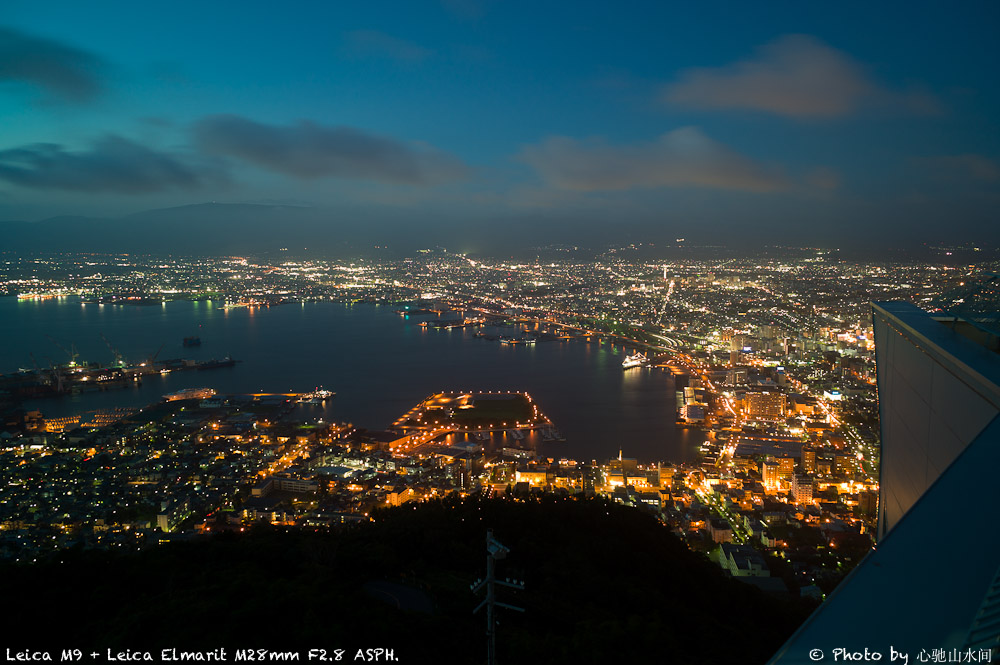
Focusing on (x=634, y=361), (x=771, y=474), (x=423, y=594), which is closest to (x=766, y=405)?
(x=771, y=474)

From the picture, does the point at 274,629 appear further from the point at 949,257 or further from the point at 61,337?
the point at 61,337

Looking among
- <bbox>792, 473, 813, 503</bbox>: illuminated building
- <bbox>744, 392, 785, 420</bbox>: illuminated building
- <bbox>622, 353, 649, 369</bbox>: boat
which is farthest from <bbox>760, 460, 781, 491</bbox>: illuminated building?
<bbox>622, 353, 649, 369</bbox>: boat

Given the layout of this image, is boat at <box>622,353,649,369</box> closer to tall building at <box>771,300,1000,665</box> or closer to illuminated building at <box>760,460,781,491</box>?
illuminated building at <box>760,460,781,491</box>

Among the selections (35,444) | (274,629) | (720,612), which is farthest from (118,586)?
(35,444)

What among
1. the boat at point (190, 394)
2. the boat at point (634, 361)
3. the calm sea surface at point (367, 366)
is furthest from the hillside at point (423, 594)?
the boat at point (634, 361)

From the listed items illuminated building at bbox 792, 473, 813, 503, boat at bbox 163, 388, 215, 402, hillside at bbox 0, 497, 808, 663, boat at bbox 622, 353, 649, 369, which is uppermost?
hillside at bbox 0, 497, 808, 663

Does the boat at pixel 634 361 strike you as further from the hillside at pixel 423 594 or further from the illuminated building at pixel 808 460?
the hillside at pixel 423 594
